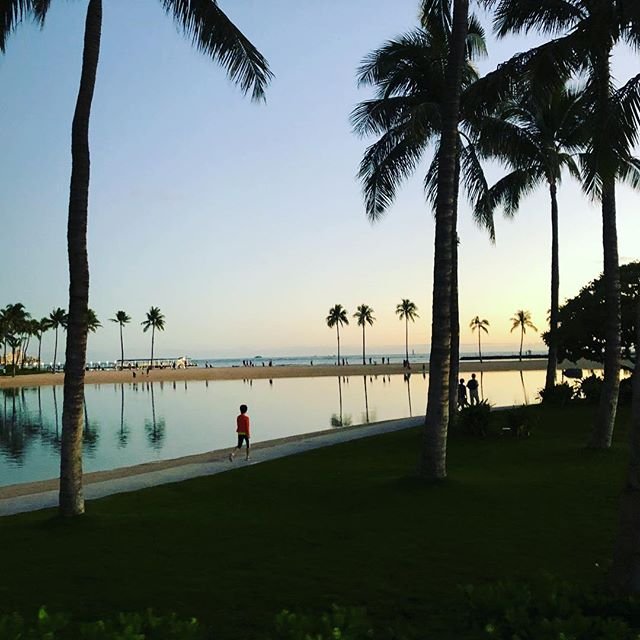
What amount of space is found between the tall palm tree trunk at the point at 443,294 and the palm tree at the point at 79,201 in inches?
175

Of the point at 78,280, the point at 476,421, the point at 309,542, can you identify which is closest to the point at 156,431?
the point at 476,421

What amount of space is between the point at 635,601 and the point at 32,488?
15.0 meters

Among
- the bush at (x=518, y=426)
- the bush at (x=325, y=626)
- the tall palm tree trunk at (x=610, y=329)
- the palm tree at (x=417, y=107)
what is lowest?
the bush at (x=518, y=426)

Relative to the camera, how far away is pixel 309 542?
29.2ft

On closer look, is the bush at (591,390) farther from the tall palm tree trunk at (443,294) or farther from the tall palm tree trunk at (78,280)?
the tall palm tree trunk at (78,280)

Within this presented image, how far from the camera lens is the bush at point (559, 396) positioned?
28.7 meters

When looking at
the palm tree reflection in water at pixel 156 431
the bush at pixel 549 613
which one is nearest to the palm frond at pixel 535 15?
the bush at pixel 549 613

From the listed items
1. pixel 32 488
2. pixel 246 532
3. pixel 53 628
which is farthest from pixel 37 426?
pixel 53 628

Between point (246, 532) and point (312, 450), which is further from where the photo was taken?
point (312, 450)

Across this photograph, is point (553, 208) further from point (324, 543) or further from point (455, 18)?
point (324, 543)

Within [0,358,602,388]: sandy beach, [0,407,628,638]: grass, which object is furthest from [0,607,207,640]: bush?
[0,358,602,388]: sandy beach

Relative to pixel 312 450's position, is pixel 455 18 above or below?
above

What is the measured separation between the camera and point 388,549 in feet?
27.9

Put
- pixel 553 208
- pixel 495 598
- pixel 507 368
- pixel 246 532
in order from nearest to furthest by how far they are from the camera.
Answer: pixel 495 598
pixel 246 532
pixel 553 208
pixel 507 368
